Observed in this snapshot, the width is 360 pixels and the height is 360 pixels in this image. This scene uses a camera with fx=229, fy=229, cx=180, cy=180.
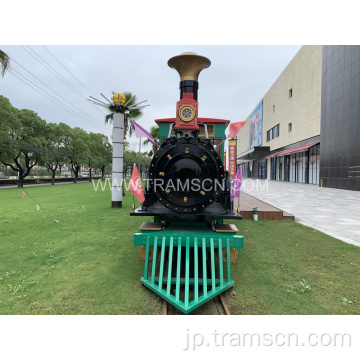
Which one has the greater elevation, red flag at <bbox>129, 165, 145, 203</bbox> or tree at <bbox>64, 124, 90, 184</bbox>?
tree at <bbox>64, 124, 90, 184</bbox>

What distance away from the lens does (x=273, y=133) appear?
36312 millimetres

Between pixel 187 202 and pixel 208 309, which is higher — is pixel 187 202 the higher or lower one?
the higher one

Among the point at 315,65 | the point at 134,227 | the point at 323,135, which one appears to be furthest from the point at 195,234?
the point at 315,65

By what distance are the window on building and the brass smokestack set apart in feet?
108

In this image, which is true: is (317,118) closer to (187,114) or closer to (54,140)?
(187,114)

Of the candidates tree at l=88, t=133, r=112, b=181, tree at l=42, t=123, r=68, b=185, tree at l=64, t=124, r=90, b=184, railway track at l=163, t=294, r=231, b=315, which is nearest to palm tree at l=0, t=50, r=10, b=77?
railway track at l=163, t=294, r=231, b=315

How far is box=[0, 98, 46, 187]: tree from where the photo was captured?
68.1ft

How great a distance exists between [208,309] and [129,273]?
1.54 m

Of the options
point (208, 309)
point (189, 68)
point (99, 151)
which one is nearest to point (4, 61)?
point (189, 68)

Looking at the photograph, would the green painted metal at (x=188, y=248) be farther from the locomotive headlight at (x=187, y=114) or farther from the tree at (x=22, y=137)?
the tree at (x=22, y=137)

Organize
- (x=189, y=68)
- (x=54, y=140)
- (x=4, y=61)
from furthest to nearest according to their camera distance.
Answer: (x=54, y=140), (x=4, y=61), (x=189, y=68)

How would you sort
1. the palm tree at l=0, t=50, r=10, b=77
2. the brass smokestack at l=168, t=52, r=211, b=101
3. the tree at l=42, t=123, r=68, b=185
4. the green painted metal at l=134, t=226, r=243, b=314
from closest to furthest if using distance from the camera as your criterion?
the green painted metal at l=134, t=226, r=243, b=314 → the brass smokestack at l=168, t=52, r=211, b=101 → the palm tree at l=0, t=50, r=10, b=77 → the tree at l=42, t=123, r=68, b=185

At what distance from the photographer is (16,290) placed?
10.8ft

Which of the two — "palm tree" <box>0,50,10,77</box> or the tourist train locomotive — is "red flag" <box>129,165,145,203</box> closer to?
the tourist train locomotive
